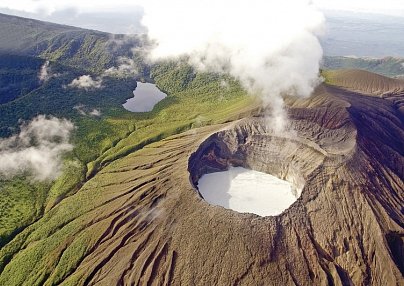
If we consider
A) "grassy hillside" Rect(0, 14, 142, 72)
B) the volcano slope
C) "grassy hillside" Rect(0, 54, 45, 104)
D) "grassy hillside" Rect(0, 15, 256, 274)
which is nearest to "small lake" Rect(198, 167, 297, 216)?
the volcano slope

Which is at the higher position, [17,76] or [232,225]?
[17,76]

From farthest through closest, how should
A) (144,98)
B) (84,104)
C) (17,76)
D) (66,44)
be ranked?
(66,44), (144,98), (17,76), (84,104)

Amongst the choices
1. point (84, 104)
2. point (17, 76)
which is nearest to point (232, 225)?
point (84, 104)

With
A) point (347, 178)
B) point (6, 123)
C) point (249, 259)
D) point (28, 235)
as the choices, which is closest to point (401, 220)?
point (347, 178)

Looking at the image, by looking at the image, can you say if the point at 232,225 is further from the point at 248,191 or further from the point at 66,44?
the point at 66,44

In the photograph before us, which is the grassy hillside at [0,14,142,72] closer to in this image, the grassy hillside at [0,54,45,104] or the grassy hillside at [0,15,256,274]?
the grassy hillside at [0,15,256,274]

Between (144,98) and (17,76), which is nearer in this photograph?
(17,76)
